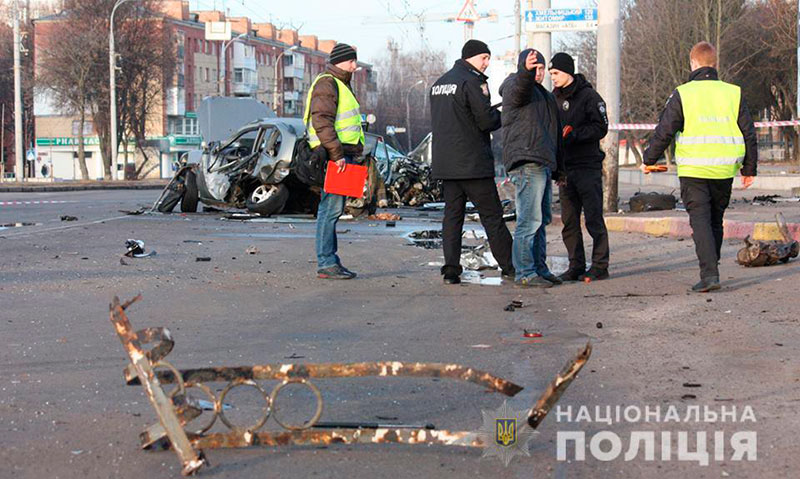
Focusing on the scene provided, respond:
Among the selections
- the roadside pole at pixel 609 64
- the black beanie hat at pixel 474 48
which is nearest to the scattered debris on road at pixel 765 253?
the black beanie hat at pixel 474 48

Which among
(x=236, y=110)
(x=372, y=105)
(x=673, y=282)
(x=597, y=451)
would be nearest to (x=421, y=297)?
(x=673, y=282)

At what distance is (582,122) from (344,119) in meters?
2.03

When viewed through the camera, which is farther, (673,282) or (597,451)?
(673,282)

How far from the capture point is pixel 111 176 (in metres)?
65.2

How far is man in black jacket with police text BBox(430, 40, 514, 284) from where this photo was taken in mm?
Answer: 9500

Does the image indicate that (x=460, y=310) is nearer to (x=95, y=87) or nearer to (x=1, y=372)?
(x=1, y=372)

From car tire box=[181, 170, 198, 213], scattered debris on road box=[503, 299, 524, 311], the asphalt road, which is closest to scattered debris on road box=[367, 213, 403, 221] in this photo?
car tire box=[181, 170, 198, 213]

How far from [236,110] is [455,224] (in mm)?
34240

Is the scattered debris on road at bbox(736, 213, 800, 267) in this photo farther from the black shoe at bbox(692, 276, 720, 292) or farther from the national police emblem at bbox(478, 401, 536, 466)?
the national police emblem at bbox(478, 401, 536, 466)

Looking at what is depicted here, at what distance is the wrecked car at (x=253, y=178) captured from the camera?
1906cm

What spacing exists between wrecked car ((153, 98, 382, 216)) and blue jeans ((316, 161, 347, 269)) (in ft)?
25.8

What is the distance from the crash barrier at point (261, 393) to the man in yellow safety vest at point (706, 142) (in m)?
4.90

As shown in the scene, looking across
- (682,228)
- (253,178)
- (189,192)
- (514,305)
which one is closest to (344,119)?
(514,305)

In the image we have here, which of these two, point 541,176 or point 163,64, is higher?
point 163,64
